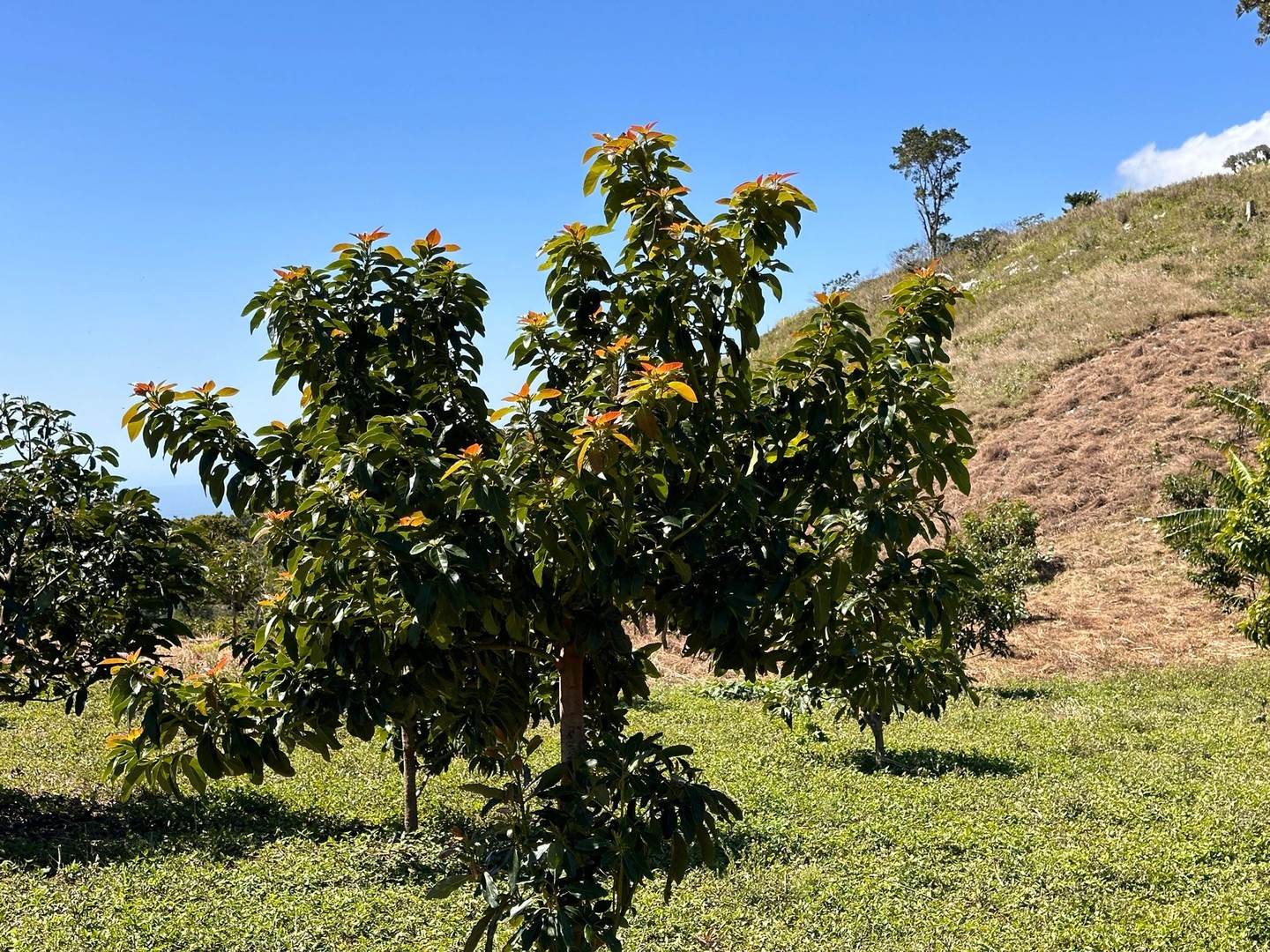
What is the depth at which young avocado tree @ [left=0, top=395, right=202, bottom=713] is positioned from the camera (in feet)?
22.5

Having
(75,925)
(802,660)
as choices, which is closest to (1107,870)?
(802,660)

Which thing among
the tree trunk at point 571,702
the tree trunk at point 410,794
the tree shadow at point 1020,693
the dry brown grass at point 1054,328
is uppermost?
the dry brown grass at point 1054,328

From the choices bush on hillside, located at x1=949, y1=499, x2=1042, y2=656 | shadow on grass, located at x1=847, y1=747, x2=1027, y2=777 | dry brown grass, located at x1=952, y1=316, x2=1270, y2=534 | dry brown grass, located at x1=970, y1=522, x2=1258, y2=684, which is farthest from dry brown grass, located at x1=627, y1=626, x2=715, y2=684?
dry brown grass, located at x1=952, y1=316, x2=1270, y2=534

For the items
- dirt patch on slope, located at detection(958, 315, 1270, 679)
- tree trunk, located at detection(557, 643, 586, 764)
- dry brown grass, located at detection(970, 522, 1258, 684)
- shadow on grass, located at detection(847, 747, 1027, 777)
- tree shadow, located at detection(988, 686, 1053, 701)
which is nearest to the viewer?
tree trunk, located at detection(557, 643, 586, 764)

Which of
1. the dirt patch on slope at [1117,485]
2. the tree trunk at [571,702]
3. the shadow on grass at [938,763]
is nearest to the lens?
the tree trunk at [571,702]

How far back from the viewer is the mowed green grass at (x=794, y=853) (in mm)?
5852

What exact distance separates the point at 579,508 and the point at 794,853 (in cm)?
565

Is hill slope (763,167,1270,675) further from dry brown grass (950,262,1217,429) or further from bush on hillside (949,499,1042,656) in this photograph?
bush on hillside (949,499,1042,656)

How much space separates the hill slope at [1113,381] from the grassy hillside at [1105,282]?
0.06m

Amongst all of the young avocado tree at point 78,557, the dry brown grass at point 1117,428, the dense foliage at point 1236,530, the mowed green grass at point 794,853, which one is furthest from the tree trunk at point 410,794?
the dry brown grass at point 1117,428

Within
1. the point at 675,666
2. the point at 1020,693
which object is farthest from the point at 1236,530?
the point at 675,666

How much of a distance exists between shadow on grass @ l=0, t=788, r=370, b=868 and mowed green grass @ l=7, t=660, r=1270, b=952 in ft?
0.08

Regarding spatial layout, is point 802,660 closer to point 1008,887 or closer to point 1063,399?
point 1008,887

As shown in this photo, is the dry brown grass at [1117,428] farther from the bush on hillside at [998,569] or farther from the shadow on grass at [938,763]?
the shadow on grass at [938,763]
